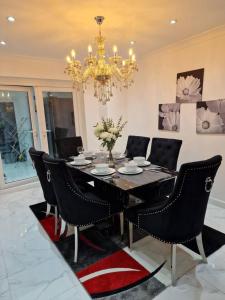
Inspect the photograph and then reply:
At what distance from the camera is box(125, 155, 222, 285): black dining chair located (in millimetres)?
1455

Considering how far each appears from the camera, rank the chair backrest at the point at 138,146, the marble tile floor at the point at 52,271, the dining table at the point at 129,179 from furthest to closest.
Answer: the chair backrest at the point at 138,146 < the dining table at the point at 129,179 < the marble tile floor at the point at 52,271

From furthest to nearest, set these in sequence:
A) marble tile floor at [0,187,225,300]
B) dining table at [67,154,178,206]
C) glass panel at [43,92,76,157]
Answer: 1. glass panel at [43,92,76,157]
2. dining table at [67,154,178,206]
3. marble tile floor at [0,187,225,300]

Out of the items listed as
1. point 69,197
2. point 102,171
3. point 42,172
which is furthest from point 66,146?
point 69,197

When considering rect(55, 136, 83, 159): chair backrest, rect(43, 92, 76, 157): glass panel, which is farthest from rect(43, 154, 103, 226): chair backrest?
rect(43, 92, 76, 157): glass panel

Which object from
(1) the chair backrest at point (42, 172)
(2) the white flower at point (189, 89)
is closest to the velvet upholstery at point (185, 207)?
(1) the chair backrest at point (42, 172)

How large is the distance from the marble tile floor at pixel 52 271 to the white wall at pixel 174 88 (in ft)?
3.71

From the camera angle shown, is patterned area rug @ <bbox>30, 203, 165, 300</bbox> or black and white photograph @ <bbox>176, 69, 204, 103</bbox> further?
black and white photograph @ <bbox>176, 69, 204, 103</bbox>

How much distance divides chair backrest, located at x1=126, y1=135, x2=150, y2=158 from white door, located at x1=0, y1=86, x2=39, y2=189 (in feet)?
6.95

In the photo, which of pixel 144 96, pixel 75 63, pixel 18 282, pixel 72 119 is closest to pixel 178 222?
pixel 18 282

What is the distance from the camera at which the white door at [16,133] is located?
12.9ft

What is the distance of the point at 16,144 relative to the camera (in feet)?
13.7

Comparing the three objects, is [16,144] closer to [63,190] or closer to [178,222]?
[63,190]

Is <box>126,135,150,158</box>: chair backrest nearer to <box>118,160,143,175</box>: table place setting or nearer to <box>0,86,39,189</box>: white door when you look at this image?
<box>118,160,143,175</box>: table place setting

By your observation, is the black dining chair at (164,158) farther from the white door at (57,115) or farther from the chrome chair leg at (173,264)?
the white door at (57,115)
